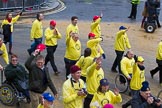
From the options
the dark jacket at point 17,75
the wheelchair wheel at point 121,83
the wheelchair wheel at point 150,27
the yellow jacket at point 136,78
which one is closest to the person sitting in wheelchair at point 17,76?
the dark jacket at point 17,75

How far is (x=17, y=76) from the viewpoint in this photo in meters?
10.8

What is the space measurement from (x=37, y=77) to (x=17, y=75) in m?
0.97

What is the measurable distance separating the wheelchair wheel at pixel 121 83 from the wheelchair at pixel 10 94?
3.52m

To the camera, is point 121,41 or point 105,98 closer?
point 105,98

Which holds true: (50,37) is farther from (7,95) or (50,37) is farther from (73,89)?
(73,89)

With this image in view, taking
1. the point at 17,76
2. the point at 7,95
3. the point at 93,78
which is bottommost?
the point at 7,95

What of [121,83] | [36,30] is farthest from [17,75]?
[36,30]

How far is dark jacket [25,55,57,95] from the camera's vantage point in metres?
9.91

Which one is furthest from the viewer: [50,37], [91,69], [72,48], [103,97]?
[50,37]

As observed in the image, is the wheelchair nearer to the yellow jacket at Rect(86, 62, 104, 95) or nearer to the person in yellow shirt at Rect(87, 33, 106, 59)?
the yellow jacket at Rect(86, 62, 104, 95)

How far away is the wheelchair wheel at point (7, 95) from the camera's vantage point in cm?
1092

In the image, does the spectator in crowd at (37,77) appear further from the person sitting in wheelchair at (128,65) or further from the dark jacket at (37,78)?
the person sitting in wheelchair at (128,65)

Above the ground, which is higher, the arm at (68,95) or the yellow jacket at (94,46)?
the arm at (68,95)

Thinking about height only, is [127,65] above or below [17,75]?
below
